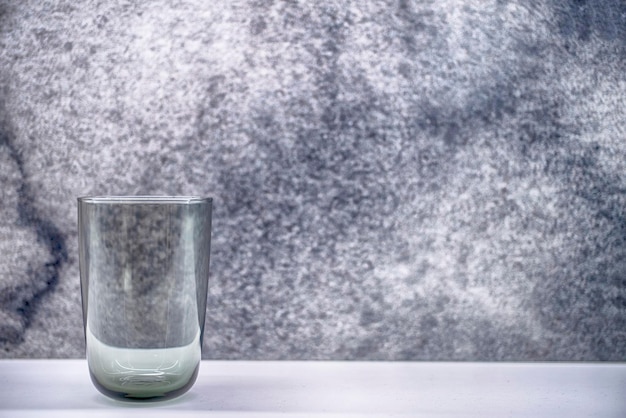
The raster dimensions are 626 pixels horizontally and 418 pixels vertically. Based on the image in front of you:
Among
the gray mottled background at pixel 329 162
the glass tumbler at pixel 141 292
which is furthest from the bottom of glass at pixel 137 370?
the gray mottled background at pixel 329 162

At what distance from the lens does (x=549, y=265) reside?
0.58 meters

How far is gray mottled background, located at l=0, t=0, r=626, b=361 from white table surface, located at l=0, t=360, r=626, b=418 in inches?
1.2

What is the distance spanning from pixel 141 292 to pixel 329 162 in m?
0.20

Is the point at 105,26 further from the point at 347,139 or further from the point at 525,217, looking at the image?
the point at 525,217

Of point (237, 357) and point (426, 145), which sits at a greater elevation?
point (426, 145)

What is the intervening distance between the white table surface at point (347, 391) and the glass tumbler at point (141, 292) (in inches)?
0.8

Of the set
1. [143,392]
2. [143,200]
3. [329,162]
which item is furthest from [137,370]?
[329,162]

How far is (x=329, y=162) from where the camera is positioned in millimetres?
573

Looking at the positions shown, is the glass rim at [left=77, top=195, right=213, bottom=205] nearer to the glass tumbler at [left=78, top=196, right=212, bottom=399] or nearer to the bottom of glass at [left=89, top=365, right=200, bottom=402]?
the glass tumbler at [left=78, top=196, right=212, bottom=399]

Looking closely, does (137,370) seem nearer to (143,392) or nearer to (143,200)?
(143,392)

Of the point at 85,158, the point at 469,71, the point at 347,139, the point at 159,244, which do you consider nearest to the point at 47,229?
the point at 85,158

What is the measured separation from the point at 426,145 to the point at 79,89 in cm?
31

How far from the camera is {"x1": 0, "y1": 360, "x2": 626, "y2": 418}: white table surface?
452mm

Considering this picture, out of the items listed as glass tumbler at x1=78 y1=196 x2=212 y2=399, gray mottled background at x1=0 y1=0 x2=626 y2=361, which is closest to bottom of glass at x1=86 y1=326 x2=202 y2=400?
glass tumbler at x1=78 y1=196 x2=212 y2=399
